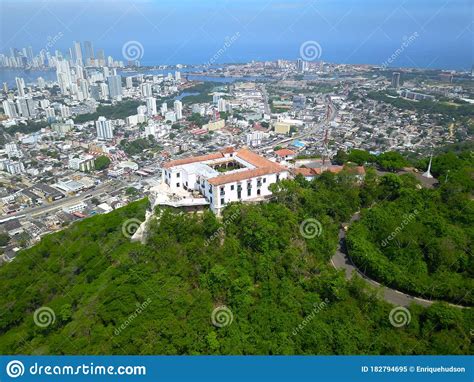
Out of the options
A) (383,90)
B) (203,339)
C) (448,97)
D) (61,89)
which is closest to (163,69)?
(61,89)

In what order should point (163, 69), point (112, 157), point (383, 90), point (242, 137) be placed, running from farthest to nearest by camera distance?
point (163, 69), point (383, 90), point (242, 137), point (112, 157)

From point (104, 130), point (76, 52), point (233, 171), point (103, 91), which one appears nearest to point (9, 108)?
point (103, 91)

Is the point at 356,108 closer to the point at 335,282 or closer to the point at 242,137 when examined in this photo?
the point at 242,137

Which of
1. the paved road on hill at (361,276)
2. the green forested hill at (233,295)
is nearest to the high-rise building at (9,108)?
the green forested hill at (233,295)

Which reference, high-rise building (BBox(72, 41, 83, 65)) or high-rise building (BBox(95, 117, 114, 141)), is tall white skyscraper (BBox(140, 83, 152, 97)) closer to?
high-rise building (BBox(95, 117, 114, 141))

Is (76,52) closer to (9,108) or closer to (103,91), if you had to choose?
(103,91)

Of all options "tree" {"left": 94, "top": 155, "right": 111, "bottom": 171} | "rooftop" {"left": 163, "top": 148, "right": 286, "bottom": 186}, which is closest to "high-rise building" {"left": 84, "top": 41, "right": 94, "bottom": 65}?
"tree" {"left": 94, "top": 155, "right": 111, "bottom": 171}

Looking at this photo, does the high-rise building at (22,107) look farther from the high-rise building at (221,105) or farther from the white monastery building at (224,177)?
the white monastery building at (224,177)
